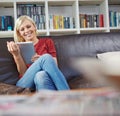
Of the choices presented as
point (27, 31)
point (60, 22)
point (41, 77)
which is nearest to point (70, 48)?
point (27, 31)

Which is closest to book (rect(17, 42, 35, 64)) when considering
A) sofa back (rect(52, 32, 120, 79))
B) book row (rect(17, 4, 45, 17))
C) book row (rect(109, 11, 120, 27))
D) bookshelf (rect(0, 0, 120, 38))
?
sofa back (rect(52, 32, 120, 79))

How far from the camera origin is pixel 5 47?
2037 mm

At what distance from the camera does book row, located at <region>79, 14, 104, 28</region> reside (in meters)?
2.93

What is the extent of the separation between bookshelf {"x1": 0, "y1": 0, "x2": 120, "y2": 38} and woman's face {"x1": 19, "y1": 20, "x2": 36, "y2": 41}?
0.71m

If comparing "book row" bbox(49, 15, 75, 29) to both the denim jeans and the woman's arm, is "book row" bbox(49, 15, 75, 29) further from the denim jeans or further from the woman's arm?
the denim jeans

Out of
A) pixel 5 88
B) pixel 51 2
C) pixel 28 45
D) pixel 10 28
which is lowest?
pixel 5 88

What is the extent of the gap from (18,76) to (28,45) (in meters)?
0.36

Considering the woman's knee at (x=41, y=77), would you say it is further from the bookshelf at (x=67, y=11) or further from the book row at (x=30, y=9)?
the book row at (x=30, y=9)

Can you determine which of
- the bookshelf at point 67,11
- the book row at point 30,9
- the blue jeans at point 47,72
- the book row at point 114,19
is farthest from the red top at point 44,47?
the book row at point 114,19

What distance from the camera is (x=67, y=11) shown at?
306cm

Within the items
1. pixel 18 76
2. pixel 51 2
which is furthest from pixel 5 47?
pixel 51 2

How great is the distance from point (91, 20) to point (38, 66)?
1510 mm

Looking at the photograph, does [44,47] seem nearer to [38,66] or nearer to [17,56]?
[17,56]

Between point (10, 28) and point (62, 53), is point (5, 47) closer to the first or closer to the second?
point (62, 53)
